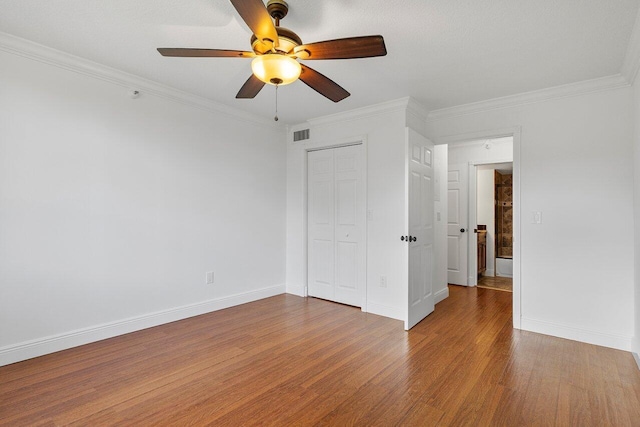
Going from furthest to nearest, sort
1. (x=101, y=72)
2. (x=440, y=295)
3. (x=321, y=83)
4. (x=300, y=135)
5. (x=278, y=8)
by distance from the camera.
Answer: (x=300, y=135) → (x=440, y=295) → (x=101, y=72) → (x=321, y=83) → (x=278, y=8)

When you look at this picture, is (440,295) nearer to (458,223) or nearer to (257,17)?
(458,223)

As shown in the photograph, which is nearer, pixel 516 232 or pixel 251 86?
pixel 251 86

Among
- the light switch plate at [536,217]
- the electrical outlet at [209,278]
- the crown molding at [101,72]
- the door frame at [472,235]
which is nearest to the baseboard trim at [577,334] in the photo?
the light switch plate at [536,217]

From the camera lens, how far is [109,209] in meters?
3.07

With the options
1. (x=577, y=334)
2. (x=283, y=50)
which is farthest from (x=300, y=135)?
(x=577, y=334)

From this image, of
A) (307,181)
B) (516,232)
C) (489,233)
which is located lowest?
(489,233)

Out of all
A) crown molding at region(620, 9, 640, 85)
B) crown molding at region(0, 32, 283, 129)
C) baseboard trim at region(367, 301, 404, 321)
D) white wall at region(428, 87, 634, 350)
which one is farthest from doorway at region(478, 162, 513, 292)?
crown molding at region(0, 32, 283, 129)

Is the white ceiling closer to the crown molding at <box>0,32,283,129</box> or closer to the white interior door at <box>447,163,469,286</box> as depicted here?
the crown molding at <box>0,32,283,129</box>

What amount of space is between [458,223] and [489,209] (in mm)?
1279

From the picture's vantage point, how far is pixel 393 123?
378 cm

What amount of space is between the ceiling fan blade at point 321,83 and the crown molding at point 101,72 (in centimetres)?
194

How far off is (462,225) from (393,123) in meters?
2.62

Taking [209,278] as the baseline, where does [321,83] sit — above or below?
above

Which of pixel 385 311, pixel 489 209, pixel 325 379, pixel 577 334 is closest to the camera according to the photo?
pixel 325 379
